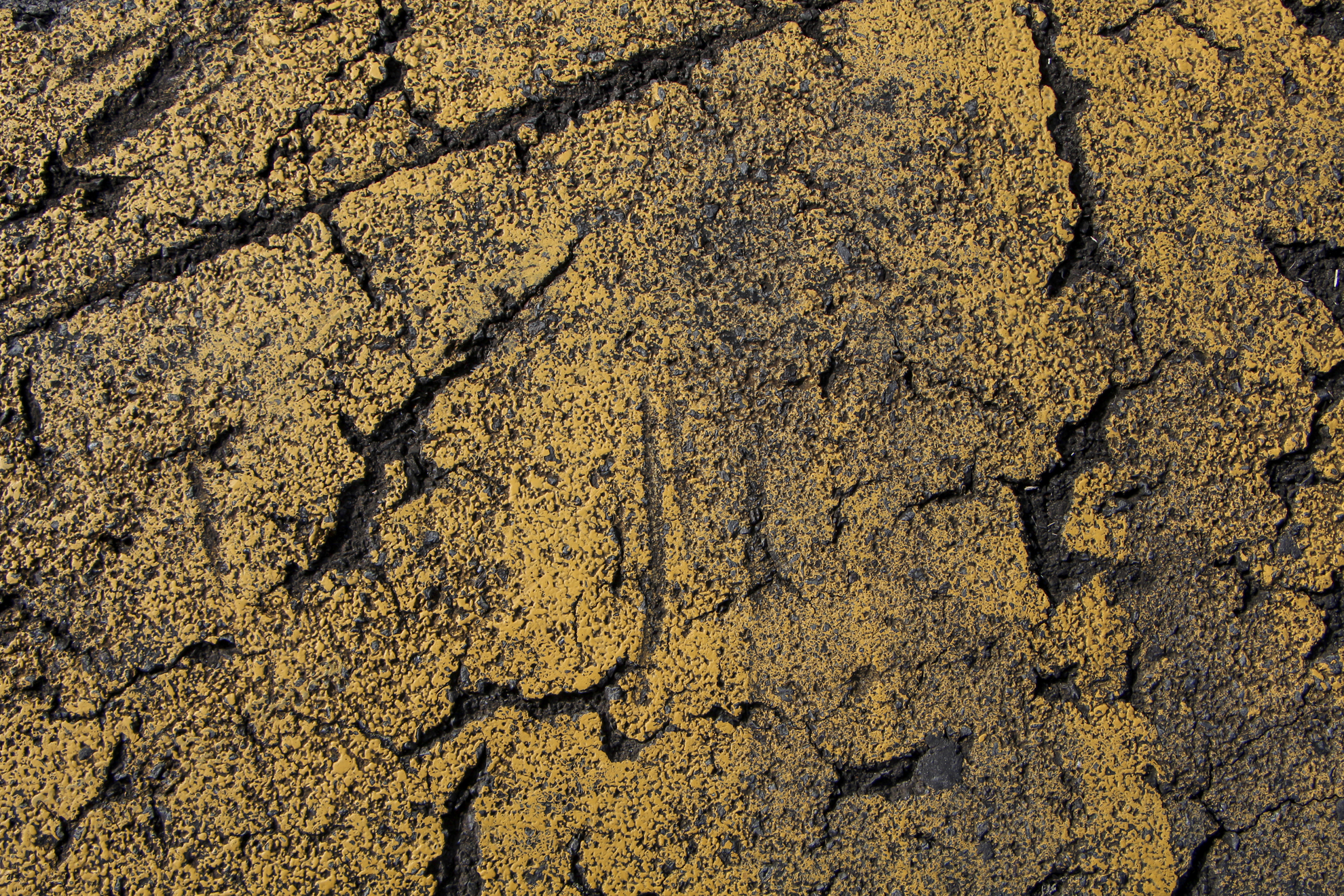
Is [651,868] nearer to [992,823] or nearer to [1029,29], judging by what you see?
[992,823]

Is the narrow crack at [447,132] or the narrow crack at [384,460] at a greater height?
the narrow crack at [447,132]

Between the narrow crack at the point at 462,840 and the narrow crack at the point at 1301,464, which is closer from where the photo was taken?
the narrow crack at the point at 462,840

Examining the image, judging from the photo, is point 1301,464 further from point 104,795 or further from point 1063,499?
point 104,795

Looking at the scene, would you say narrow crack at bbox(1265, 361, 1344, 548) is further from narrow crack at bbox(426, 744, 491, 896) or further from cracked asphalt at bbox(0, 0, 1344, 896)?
narrow crack at bbox(426, 744, 491, 896)

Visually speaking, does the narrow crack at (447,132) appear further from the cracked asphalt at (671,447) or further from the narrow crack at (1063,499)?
the narrow crack at (1063,499)

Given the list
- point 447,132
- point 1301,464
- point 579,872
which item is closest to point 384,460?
point 447,132

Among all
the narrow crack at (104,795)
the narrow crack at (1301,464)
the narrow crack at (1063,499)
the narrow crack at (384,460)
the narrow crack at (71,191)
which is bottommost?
the narrow crack at (1301,464)

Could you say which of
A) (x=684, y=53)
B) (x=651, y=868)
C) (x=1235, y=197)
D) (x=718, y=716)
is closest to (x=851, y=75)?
(x=684, y=53)

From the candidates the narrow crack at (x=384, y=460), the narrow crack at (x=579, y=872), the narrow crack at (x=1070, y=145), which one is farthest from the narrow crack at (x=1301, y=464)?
the narrow crack at (x=384, y=460)
